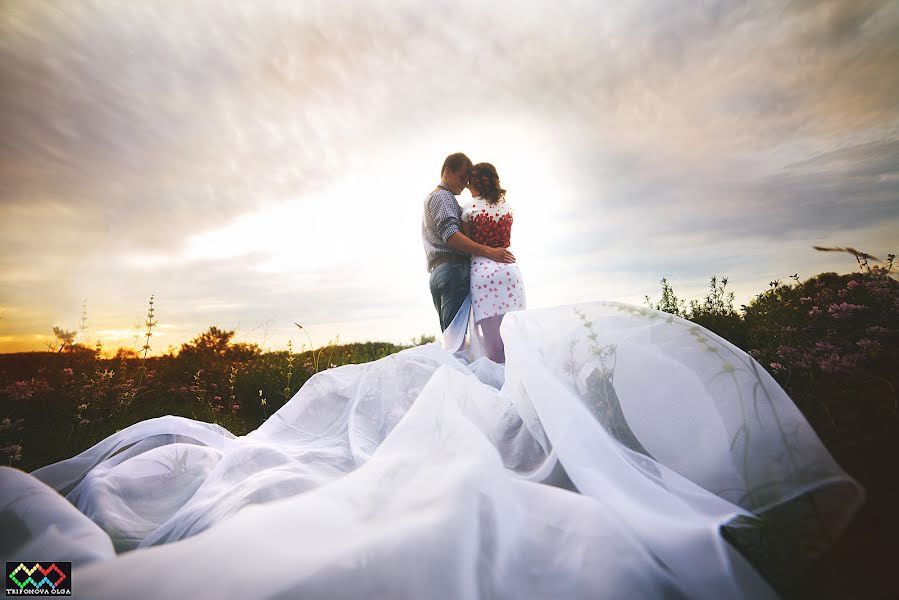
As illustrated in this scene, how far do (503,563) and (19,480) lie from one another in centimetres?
165

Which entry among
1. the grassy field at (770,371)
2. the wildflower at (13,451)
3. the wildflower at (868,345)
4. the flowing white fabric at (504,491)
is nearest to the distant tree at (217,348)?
the grassy field at (770,371)

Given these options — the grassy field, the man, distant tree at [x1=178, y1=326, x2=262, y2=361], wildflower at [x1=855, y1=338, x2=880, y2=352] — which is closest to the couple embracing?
the man

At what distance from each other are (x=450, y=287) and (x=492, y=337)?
816mm

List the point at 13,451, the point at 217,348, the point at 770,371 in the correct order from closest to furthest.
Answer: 1. the point at 770,371
2. the point at 13,451
3. the point at 217,348

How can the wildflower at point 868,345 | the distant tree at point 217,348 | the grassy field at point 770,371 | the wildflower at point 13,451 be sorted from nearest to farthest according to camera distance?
1. the grassy field at point 770,371
2. the wildflower at point 868,345
3. the wildflower at point 13,451
4. the distant tree at point 217,348

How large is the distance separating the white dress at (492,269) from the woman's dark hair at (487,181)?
7cm

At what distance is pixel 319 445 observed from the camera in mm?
2262

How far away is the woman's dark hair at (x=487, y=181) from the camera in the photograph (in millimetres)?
4668

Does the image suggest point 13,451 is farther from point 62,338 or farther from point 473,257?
point 473,257

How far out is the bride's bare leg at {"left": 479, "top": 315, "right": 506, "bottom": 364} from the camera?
4.29 metres

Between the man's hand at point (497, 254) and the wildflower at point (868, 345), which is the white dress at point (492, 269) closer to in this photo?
the man's hand at point (497, 254)

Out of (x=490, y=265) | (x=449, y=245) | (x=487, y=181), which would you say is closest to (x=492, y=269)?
(x=490, y=265)

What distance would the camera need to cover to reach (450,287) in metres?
4.62

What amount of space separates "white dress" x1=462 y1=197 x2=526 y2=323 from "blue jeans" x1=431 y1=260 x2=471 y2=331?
0.14 meters
